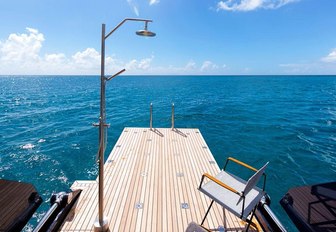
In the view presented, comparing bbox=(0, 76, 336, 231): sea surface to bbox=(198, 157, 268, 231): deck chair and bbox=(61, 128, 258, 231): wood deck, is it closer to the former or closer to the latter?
bbox=(61, 128, 258, 231): wood deck

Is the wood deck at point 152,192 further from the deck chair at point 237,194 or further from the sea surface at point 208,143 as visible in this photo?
the sea surface at point 208,143

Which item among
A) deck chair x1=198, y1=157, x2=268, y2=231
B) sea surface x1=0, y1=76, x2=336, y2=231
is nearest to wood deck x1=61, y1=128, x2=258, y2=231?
deck chair x1=198, y1=157, x2=268, y2=231

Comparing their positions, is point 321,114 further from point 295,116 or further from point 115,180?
point 115,180

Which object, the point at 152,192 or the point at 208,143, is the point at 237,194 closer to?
the point at 152,192

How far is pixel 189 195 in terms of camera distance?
418cm

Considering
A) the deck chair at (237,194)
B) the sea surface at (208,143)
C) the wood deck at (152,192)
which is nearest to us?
the deck chair at (237,194)

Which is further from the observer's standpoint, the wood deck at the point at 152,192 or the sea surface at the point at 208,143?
the sea surface at the point at 208,143

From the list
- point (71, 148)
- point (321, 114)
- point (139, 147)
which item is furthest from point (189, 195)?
point (321, 114)

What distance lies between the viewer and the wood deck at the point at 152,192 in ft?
11.1

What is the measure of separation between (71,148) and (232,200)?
8.93m

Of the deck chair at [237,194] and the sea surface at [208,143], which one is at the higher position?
the deck chair at [237,194]

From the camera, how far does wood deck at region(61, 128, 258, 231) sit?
3381mm

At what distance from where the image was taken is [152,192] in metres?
4.26

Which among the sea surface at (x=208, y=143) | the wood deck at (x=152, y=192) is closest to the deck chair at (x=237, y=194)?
the wood deck at (x=152, y=192)
